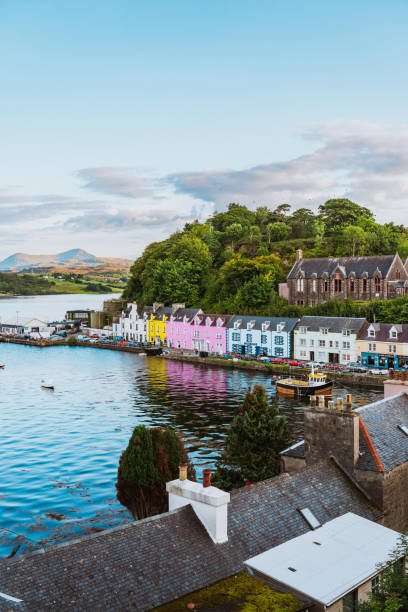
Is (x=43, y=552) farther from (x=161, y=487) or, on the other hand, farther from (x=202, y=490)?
(x=161, y=487)

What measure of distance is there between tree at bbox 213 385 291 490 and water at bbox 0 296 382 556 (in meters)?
6.26

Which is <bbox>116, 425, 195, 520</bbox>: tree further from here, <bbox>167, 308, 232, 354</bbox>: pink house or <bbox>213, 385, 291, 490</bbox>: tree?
<bbox>167, 308, 232, 354</bbox>: pink house

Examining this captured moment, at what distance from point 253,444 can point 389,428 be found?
6.91 metres

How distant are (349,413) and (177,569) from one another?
9202 millimetres

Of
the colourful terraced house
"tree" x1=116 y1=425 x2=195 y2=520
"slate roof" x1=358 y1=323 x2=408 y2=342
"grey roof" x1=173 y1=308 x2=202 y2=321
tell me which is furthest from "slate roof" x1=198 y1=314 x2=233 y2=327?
"tree" x1=116 y1=425 x2=195 y2=520

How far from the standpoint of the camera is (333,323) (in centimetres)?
8212

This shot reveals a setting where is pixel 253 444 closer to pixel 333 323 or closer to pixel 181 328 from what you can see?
pixel 333 323

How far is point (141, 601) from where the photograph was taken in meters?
12.3

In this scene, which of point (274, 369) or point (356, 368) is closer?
point (356, 368)

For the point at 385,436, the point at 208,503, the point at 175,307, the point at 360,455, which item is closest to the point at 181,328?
the point at 175,307

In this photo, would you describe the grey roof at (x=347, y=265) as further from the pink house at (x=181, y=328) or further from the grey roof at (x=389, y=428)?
the grey roof at (x=389, y=428)

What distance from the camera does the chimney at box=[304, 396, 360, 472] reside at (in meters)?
20.0

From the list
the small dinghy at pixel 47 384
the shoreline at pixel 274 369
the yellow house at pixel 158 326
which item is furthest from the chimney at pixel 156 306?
the small dinghy at pixel 47 384

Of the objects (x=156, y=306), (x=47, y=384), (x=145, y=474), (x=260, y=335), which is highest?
(x=156, y=306)
